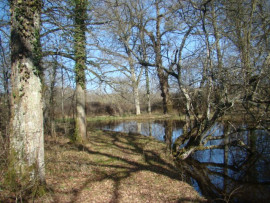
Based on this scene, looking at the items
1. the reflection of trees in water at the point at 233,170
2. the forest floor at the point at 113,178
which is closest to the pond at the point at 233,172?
the reflection of trees in water at the point at 233,170

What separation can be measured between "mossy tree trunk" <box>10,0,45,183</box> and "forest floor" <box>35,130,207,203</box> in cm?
71

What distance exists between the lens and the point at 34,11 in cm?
412

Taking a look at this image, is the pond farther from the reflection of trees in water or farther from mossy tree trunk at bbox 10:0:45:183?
mossy tree trunk at bbox 10:0:45:183

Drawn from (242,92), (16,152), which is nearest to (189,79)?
(242,92)

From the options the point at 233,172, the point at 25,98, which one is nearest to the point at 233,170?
the point at 233,172

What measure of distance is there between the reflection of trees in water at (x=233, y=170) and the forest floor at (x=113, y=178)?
752 mm

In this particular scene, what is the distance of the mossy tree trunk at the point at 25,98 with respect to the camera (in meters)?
3.79

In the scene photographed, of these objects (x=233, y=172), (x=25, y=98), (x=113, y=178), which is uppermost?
(x=25, y=98)

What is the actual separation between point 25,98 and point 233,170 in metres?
6.96

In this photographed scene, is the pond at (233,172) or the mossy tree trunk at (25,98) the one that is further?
the pond at (233,172)

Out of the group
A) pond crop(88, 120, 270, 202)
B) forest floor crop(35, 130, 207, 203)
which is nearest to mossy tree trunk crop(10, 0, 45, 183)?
forest floor crop(35, 130, 207, 203)

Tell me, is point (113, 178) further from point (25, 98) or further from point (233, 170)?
point (233, 170)

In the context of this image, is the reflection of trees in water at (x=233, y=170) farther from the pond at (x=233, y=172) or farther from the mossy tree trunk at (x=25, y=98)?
the mossy tree trunk at (x=25, y=98)

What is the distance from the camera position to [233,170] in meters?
7.20
